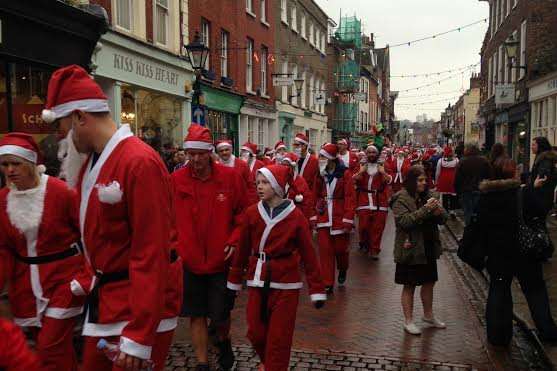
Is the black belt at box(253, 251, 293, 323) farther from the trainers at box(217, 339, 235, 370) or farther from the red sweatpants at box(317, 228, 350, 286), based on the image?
the red sweatpants at box(317, 228, 350, 286)

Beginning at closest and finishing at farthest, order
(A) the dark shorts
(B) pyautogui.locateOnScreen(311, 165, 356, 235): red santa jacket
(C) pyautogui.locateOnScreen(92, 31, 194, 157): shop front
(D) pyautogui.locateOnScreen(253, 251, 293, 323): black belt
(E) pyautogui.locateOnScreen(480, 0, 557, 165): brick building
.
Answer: (D) pyautogui.locateOnScreen(253, 251, 293, 323): black belt
(A) the dark shorts
(B) pyautogui.locateOnScreen(311, 165, 356, 235): red santa jacket
(C) pyautogui.locateOnScreen(92, 31, 194, 157): shop front
(E) pyautogui.locateOnScreen(480, 0, 557, 165): brick building

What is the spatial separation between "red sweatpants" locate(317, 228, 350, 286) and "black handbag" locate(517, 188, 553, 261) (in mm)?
2771

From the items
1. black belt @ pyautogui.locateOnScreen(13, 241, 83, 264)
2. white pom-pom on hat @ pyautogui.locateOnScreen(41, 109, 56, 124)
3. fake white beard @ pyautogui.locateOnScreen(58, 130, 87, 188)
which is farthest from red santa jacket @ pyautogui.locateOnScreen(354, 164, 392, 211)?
white pom-pom on hat @ pyautogui.locateOnScreen(41, 109, 56, 124)

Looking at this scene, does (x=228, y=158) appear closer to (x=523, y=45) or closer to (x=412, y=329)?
(x=412, y=329)

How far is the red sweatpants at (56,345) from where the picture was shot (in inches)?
136

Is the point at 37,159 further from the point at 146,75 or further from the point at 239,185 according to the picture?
the point at 146,75

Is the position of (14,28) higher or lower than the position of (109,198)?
higher

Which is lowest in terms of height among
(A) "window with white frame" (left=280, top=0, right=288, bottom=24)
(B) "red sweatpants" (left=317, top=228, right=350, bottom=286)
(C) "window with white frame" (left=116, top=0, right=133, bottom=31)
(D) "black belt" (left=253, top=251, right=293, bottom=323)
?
(B) "red sweatpants" (left=317, top=228, right=350, bottom=286)

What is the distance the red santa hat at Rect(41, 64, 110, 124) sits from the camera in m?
2.48

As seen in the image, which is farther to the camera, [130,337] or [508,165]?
[508,165]

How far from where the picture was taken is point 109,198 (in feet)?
7.92

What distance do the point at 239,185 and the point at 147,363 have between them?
271 centimetres

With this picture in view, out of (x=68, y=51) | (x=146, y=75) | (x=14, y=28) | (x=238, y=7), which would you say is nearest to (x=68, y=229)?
(x=14, y=28)

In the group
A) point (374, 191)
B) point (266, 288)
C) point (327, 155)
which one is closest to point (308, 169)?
point (374, 191)
